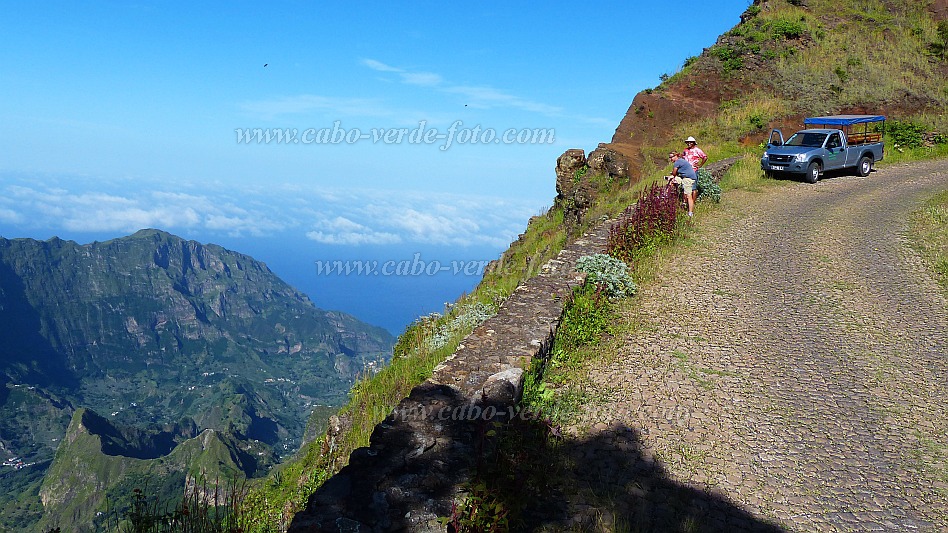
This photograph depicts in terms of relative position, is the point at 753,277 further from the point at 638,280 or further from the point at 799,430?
the point at 799,430

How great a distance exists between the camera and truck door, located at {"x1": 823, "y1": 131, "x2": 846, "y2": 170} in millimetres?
19094

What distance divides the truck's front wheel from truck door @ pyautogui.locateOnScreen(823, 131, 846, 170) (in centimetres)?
35

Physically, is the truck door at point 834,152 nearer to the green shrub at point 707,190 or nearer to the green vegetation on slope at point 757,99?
the green vegetation on slope at point 757,99

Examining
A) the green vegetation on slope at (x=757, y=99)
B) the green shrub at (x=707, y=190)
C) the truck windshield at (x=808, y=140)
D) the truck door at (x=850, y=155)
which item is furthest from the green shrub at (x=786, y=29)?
the green shrub at (x=707, y=190)

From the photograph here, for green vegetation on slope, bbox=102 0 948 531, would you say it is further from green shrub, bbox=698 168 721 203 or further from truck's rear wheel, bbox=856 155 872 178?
truck's rear wheel, bbox=856 155 872 178

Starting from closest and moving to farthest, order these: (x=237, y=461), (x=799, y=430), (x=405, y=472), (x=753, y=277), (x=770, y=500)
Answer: (x=405, y=472), (x=770, y=500), (x=799, y=430), (x=753, y=277), (x=237, y=461)

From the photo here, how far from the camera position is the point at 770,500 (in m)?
4.86

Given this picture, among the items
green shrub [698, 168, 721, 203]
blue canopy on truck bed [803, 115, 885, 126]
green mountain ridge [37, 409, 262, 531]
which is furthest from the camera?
green mountain ridge [37, 409, 262, 531]

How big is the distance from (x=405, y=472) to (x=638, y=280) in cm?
650

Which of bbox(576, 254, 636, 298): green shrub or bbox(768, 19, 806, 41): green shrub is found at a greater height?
bbox(768, 19, 806, 41): green shrub

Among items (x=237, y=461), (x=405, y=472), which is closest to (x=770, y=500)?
(x=405, y=472)

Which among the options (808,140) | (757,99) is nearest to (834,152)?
(808,140)

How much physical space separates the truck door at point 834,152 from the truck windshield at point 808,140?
0.72ft

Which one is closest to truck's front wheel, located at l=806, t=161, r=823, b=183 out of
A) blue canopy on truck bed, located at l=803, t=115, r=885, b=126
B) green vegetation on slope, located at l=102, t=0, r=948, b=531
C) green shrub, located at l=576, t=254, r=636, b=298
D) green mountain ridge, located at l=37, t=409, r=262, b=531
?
green vegetation on slope, located at l=102, t=0, r=948, b=531
